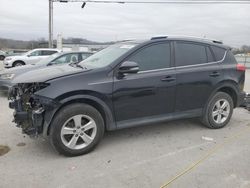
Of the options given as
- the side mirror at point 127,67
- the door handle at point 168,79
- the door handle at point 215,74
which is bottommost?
the door handle at point 168,79

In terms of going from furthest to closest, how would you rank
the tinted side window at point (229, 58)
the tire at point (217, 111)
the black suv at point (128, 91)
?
Answer: 1. the tinted side window at point (229, 58)
2. the tire at point (217, 111)
3. the black suv at point (128, 91)

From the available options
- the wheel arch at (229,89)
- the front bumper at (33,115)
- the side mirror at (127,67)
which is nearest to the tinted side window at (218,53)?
the wheel arch at (229,89)

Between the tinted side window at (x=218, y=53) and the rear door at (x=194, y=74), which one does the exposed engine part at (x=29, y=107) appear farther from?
the tinted side window at (x=218, y=53)

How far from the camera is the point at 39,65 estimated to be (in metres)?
8.05

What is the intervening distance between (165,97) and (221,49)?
66.2 inches

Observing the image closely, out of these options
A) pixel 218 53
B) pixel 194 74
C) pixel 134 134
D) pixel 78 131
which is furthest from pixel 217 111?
pixel 78 131

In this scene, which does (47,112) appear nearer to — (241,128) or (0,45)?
(241,128)

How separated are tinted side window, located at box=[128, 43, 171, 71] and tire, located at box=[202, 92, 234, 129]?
1.25 metres

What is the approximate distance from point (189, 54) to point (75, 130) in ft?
8.05

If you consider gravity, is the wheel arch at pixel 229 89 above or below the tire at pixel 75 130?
above

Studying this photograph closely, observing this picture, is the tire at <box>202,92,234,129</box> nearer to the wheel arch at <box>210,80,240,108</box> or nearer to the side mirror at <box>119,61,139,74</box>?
the wheel arch at <box>210,80,240,108</box>

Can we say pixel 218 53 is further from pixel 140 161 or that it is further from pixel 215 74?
pixel 140 161

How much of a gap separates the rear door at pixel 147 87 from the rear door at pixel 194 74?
17 centimetres

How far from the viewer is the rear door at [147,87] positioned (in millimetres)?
4109
